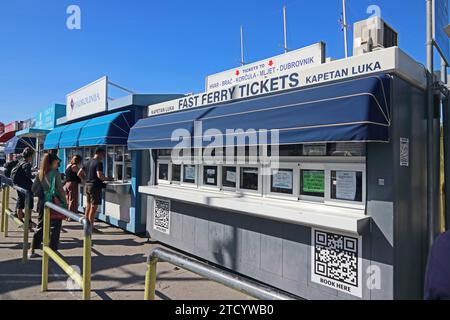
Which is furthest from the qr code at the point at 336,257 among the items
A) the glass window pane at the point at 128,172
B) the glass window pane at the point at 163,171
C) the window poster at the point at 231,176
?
the glass window pane at the point at 128,172

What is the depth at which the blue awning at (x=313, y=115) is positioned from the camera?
3.23 meters

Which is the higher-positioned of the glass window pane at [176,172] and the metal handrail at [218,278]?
the glass window pane at [176,172]

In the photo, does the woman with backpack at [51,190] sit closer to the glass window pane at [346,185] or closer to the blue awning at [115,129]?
the blue awning at [115,129]

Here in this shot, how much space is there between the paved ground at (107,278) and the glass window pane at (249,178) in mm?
1501

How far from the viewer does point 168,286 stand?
4.51m

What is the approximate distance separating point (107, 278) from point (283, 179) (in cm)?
288

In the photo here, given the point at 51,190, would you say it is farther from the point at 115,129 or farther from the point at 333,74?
the point at 333,74

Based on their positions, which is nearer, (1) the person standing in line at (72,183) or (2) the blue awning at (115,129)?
(2) the blue awning at (115,129)

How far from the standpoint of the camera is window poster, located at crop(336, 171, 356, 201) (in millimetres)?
3805

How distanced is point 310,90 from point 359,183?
1214mm

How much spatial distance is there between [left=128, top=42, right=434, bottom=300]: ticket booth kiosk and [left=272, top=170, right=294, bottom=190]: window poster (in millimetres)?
14

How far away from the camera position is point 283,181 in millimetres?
4598
